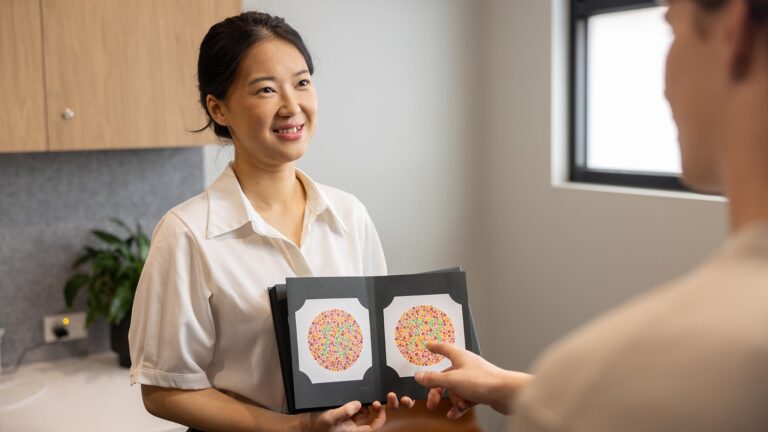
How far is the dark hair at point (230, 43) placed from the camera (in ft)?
5.23

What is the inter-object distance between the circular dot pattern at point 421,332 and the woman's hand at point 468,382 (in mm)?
43

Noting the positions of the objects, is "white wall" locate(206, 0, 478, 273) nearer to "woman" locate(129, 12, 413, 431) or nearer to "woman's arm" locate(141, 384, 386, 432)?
"woman" locate(129, 12, 413, 431)

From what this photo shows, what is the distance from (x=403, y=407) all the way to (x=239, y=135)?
24.0 inches

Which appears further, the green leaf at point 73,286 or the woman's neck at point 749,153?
the green leaf at point 73,286

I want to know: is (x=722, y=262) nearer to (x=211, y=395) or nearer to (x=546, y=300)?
(x=211, y=395)

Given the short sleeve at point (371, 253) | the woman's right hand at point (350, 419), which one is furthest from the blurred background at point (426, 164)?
the woman's right hand at point (350, 419)

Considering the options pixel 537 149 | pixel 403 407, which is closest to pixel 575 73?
pixel 537 149

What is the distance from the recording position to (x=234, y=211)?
5.21ft

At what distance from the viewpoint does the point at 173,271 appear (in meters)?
1.49

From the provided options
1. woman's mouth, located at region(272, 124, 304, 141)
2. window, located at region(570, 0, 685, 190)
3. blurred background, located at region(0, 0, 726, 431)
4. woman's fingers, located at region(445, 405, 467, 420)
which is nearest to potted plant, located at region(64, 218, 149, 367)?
blurred background, located at region(0, 0, 726, 431)

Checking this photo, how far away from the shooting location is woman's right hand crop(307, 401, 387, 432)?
1.42 meters

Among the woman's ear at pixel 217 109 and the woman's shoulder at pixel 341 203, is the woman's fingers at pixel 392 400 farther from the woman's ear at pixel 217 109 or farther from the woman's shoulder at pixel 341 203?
the woman's ear at pixel 217 109

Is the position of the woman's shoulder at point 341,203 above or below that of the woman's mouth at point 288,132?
below

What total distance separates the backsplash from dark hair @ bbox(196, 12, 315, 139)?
3.83 ft
